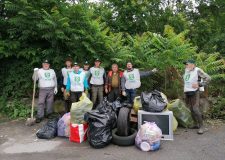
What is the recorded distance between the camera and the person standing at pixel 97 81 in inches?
349

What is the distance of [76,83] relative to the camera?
8516 mm

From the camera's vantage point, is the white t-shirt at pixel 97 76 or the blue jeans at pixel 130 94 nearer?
the blue jeans at pixel 130 94

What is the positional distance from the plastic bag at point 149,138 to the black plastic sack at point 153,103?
26.0 inches

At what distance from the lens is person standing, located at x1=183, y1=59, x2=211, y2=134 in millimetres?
7434

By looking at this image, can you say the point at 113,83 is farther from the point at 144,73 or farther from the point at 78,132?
the point at 78,132

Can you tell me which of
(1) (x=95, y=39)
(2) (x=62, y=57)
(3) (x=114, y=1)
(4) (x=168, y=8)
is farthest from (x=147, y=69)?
(4) (x=168, y=8)

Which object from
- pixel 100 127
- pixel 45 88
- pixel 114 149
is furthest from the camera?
pixel 45 88

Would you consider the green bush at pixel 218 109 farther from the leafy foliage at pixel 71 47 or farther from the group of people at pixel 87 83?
the group of people at pixel 87 83

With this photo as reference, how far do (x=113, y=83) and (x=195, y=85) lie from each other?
95.2 inches

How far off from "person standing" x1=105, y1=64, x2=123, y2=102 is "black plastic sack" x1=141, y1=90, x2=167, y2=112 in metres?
1.60

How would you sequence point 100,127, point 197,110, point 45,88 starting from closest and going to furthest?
point 100,127 → point 197,110 → point 45,88

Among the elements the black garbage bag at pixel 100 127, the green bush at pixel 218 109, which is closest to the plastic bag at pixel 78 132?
the black garbage bag at pixel 100 127

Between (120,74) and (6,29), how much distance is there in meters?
4.38

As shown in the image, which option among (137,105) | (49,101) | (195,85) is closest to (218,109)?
(195,85)
